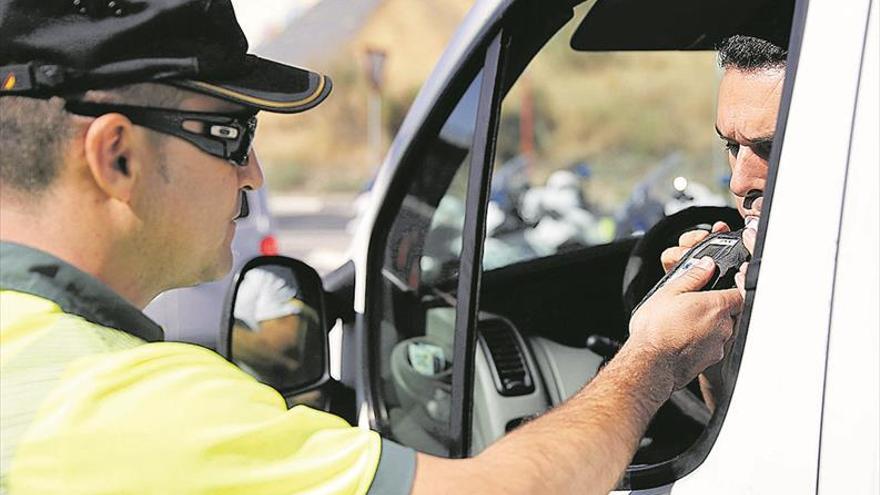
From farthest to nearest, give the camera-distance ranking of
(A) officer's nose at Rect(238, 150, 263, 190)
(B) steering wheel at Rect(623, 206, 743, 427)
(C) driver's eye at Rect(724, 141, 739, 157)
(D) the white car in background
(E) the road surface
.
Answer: (E) the road surface < (D) the white car in background < (B) steering wheel at Rect(623, 206, 743, 427) < (C) driver's eye at Rect(724, 141, 739, 157) < (A) officer's nose at Rect(238, 150, 263, 190)

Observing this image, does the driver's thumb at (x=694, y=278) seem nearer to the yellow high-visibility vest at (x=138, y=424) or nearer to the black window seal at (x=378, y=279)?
the yellow high-visibility vest at (x=138, y=424)

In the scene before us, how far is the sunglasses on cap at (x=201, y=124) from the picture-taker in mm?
1388

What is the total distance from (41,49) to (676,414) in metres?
1.45

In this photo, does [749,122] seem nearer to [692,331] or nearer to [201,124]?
[692,331]

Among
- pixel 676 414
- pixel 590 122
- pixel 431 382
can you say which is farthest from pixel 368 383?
pixel 590 122

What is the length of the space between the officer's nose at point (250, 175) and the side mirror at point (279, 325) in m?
0.84

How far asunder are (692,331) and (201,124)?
0.75m

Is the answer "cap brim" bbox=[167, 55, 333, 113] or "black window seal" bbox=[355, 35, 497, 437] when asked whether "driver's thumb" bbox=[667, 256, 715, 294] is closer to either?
"cap brim" bbox=[167, 55, 333, 113]

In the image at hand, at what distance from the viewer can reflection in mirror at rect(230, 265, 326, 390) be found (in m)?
2.53

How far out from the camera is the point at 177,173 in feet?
4.83

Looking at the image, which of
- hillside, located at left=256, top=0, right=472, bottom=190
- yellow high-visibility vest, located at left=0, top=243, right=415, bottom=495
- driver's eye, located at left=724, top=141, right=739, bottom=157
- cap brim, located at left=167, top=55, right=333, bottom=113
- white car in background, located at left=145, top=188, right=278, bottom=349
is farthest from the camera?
hillside, located at left=256, top=0, right=472, bottom=190

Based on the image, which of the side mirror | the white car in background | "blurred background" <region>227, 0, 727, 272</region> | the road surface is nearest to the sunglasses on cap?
the side mirror

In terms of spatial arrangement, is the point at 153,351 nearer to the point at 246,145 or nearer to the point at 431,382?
the point at 246,145

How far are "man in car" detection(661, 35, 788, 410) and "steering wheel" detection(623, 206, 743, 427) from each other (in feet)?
0.70
